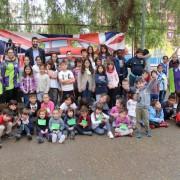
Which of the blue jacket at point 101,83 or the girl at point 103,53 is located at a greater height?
the girl at point 103,53

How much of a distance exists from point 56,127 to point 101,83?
1795mm

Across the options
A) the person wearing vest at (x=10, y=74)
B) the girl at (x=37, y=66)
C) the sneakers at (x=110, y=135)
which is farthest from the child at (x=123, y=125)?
the person wearing vest at (x=10, y=74)

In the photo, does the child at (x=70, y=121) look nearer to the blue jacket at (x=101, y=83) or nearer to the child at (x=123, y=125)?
the child at (x=123, y=125)

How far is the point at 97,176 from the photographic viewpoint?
583 centimetres

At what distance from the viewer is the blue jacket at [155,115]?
899cm

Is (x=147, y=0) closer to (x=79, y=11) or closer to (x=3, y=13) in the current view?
(x=79, y=11)

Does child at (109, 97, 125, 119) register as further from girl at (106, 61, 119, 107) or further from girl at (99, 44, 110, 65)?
girl at (99, 44, 110, 65)

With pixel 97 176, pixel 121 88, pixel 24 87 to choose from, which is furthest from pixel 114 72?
pixel 97 176

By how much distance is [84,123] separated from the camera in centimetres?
833

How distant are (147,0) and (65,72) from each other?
635 centimetres

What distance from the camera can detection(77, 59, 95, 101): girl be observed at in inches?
360

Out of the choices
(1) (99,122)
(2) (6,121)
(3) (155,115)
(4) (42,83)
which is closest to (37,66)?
(4) (42,83)

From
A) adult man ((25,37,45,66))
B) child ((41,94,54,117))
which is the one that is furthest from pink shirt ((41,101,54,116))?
adult man ((25,37,45,66))

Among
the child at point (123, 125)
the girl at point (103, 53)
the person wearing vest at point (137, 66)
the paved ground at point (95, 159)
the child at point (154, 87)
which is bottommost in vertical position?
the paved ground at point (95, 159)
